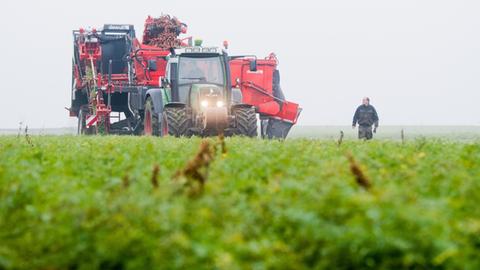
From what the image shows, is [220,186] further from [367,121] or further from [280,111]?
[280,111]

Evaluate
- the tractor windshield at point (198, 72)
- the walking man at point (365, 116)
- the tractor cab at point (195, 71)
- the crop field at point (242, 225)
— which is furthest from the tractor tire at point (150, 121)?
the crop field at point (242, 225)

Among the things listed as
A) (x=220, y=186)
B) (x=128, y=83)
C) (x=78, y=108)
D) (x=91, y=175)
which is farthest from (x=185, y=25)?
(x=220, y=186)

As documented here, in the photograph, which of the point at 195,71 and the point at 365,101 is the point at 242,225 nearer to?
the point at 195,71

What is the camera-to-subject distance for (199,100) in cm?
2398


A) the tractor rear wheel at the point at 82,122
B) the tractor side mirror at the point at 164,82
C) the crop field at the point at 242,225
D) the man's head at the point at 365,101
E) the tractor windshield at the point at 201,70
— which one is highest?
the tractor windshield at the point at 201,70

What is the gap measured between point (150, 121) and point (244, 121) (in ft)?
15.0

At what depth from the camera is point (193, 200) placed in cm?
697

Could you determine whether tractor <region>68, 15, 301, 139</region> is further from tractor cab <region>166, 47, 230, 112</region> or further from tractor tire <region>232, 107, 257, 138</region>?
tractor tire <region>232, 107, 257, 138</region>

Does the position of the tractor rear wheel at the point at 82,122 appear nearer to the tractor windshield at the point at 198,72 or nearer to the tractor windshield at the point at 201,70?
the tractor windshield at the point at 198,72

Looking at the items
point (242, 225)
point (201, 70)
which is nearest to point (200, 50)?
point (201, 70)

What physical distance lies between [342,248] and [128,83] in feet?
84.5

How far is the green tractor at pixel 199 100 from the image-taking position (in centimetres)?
2386

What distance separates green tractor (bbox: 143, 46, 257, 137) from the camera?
78.3 ft

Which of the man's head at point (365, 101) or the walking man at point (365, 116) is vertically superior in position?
the man's head at point (365, 101)
